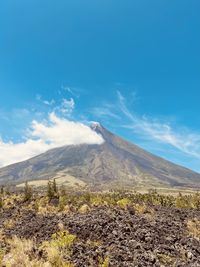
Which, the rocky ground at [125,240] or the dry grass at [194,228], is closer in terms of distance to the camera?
the rocky ground at [125,240]

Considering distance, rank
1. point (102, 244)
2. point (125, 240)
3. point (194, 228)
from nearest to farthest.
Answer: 1. point (102, 244)
2. point (125, 240)
3. point (194, 228)

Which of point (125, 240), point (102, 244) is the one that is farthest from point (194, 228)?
point (102, 244)

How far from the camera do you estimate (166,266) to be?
43.3ft

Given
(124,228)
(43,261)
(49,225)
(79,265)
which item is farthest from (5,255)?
(124,228)

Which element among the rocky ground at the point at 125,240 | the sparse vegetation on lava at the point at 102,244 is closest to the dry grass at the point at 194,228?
the sparse vegetation on lava at the point at 102,244

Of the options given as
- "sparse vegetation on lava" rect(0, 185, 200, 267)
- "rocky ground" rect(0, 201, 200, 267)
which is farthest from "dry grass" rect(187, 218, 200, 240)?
"rocky ground" rect(0, 201, 200, 267)

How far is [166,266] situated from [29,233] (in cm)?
851

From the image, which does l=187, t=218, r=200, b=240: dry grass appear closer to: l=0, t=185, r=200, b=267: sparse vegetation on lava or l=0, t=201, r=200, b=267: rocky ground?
l=0, t=185, r=200, b=267: sparse vegetation on lava

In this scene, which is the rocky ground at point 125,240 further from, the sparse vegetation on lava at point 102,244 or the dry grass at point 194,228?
the dry grass at point 194,228

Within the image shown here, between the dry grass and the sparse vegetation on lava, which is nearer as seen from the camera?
the sparse vegetation on lava

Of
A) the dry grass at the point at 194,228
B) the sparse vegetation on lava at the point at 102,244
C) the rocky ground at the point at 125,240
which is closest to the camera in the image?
the sparse vegetation on lava at the point at 102,244

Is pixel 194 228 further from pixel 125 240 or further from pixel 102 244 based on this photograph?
pixel 102 244

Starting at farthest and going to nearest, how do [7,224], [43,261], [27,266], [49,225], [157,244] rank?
1. [7,224]
2. [49,225]
3. [157,244]
4. [43,261]
5. [27,266]

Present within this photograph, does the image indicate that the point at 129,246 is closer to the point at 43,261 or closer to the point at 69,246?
the point at 69,246
